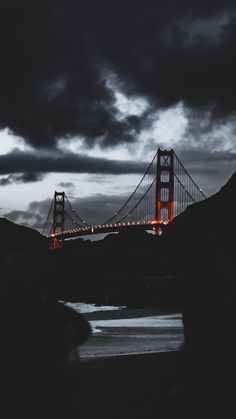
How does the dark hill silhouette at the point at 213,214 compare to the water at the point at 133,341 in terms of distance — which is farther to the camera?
the dark hill silhouette at the point at 213,214

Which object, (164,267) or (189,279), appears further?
(164,267)

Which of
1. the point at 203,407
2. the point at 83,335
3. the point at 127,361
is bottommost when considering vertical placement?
the point at 127,361

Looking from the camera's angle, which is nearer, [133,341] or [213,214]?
[133,341]

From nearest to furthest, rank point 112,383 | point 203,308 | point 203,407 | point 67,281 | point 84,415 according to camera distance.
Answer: point 203,407 < point 203,308 < point 84,415 < point 112,383 < point 67,281

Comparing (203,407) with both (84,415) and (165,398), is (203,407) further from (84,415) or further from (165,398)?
(84,415)

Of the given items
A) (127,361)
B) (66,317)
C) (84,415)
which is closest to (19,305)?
(66,317)

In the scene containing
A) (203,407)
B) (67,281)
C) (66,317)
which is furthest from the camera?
(67,281)

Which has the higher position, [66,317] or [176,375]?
[66,317]

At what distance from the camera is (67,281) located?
189 ft

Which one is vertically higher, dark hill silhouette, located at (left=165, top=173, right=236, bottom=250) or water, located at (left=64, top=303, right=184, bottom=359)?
dark hill silhouette, located at (left=165, top=173, right=236, bottom=250)

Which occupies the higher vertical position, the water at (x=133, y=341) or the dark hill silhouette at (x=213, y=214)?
the dark hill silhouette at (x=213, y=214)

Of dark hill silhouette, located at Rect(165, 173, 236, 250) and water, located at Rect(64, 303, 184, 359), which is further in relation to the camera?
dark hill silhouette, located at Rect(165, 173, 236, 250)

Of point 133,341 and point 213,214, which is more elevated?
point 213,214

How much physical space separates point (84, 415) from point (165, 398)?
2398 mm
